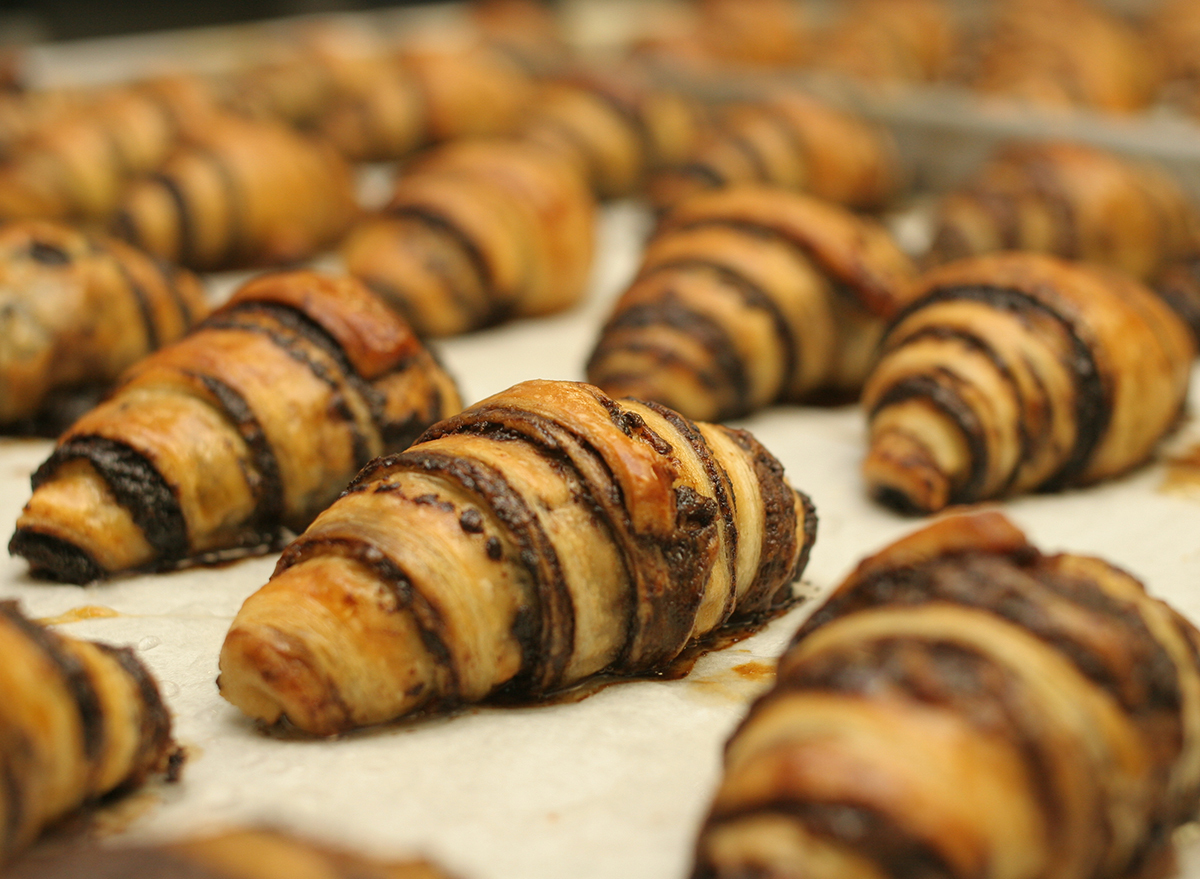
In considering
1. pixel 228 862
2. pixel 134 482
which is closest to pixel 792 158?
pixel 134 482

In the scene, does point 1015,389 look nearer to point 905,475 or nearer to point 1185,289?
point 905,475

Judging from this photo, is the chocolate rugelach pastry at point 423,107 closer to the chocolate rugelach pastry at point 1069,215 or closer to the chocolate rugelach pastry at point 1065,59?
the chocolate rugelach pastry at point 1069,215

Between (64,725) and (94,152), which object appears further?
(94,152)

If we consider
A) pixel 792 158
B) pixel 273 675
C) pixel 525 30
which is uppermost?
pixel 525 30

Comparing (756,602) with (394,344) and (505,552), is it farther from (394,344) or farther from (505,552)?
(394,344)

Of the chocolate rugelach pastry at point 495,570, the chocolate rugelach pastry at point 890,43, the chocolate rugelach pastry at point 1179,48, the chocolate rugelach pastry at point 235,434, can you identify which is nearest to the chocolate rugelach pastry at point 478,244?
the chocolate rugelach pastry at point 235,434

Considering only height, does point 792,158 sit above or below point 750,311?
above
